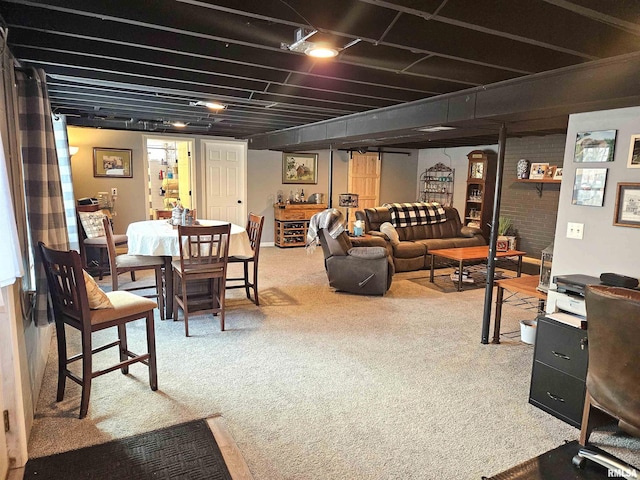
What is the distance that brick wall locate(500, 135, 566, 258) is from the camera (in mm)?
6164

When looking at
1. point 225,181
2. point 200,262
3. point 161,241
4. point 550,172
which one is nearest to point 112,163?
point 225,181

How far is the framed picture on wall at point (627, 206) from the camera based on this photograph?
8.39 ft

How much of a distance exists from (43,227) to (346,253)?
10.4 ft

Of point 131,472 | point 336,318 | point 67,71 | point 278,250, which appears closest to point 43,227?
point 67,71

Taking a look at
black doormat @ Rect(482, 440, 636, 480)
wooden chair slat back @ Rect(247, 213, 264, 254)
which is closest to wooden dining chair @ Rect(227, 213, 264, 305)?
wooden chair slat back @ Rect(247, 213, 264, 254)

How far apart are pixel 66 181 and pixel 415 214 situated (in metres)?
4.85

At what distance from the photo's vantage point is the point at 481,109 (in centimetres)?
315

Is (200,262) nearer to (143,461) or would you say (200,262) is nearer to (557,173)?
(143,461)

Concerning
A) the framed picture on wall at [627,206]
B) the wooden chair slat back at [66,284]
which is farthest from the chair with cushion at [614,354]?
Answer: the wooden chair slat back at [66,284]

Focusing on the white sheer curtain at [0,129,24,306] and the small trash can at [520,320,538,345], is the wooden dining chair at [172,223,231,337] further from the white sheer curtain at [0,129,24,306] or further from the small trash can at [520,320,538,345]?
the small trash can at [520,320,538,345]

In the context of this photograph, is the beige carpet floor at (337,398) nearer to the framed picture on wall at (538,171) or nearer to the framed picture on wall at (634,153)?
the framed picture on wall at (634,153)

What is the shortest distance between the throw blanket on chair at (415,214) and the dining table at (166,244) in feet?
9.83

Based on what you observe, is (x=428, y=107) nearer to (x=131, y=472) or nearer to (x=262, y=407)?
(x=262, y=407)

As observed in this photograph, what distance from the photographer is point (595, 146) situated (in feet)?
9.04
